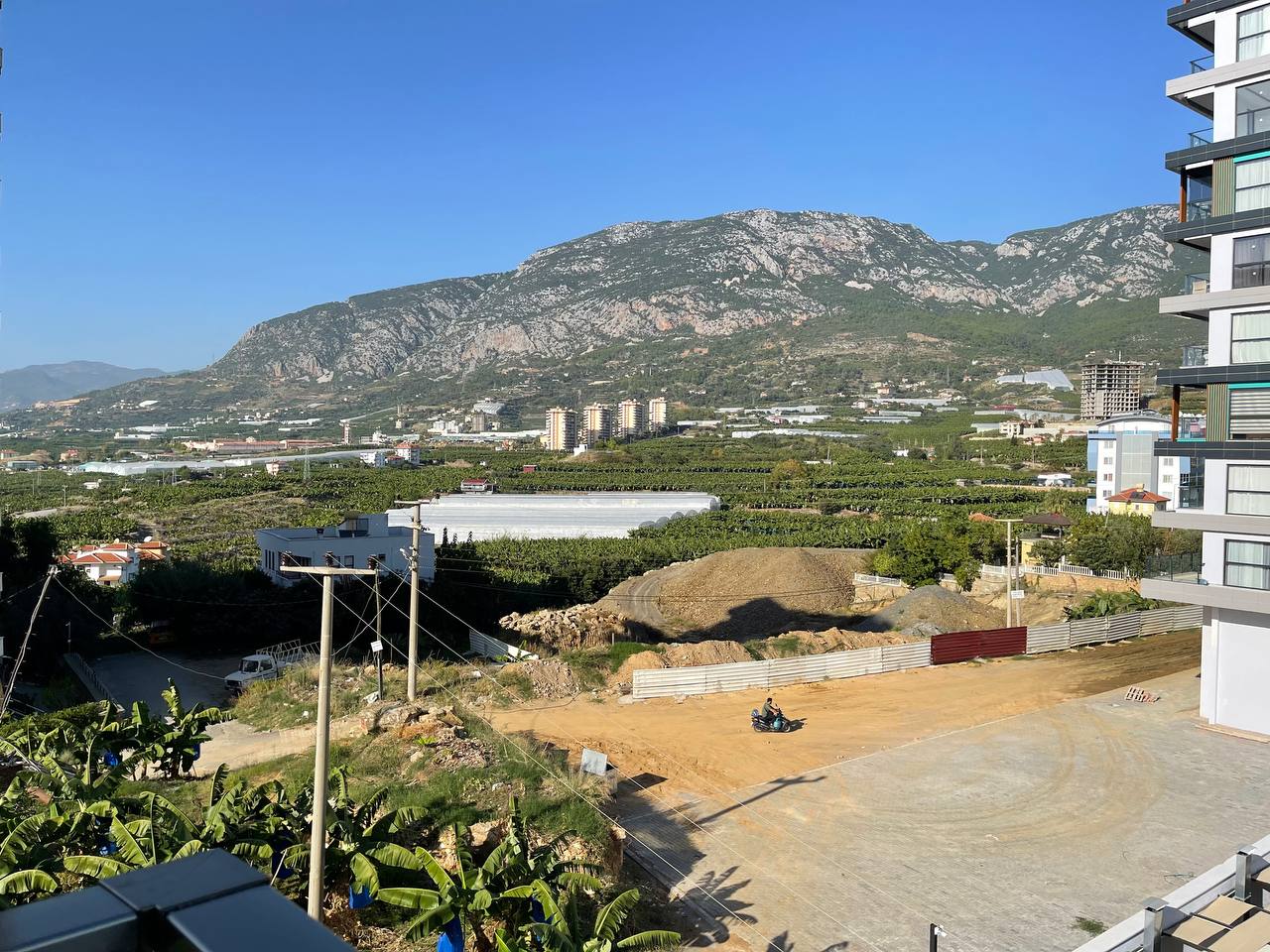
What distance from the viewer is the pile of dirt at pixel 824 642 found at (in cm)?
2713

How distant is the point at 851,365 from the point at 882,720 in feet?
607

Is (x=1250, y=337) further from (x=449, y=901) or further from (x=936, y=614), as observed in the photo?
(x=936, y=614)

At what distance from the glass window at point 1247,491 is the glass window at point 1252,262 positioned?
3467mm

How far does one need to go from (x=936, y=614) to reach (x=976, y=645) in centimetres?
713

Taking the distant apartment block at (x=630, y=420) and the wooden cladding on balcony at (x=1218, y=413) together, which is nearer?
the wooden cladding on balcony at (x=1218, y=413)

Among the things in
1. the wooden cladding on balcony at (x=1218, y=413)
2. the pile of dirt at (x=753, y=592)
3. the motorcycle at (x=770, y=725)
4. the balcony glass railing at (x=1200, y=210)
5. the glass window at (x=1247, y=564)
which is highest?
the balcony glass railing at (x=1200, y=210)

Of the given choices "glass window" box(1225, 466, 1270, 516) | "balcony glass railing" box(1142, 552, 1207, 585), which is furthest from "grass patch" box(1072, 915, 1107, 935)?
"balcony glass railing" box(1142, 552, 1207, 585)

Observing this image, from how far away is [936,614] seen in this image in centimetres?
3431

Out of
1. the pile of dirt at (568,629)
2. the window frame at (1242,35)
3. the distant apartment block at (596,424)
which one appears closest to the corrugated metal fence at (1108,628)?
the pile of dirt at (568,629)

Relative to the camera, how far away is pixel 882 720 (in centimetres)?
2058

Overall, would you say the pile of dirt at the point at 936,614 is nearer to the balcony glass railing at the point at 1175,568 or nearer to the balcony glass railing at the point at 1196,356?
the balcony glass railing at the point at 1175,568

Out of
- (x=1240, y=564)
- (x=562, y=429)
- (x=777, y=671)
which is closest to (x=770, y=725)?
(x=777, y=671)

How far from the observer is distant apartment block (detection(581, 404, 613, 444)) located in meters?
149

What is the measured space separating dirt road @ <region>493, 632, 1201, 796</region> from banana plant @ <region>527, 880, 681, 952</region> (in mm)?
6384
